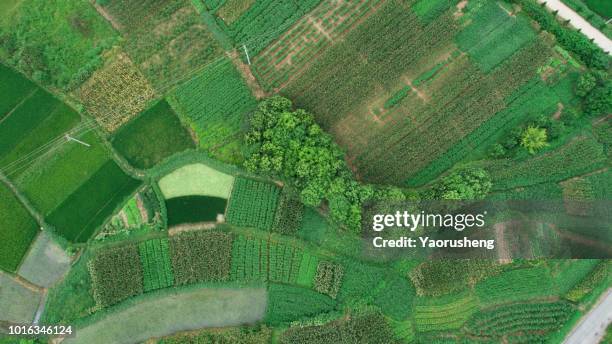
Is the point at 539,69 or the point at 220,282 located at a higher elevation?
the point at 539,69

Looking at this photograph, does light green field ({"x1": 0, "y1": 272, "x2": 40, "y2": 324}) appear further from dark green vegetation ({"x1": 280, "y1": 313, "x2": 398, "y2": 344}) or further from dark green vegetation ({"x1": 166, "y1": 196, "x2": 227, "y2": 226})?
dark green vegetation ({"x1": 280, "y1": 313, "x2": 398, "y2": 344})

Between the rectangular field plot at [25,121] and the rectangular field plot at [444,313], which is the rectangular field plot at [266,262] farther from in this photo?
the rectangular field plot at [25,121]

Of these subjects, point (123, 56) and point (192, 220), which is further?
point (123, 56)

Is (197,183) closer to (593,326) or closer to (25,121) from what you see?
(25,121)

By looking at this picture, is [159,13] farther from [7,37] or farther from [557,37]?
[557,37]

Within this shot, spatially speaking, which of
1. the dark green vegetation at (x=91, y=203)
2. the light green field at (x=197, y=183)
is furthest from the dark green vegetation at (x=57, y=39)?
the light green field at (x=197, y=183)

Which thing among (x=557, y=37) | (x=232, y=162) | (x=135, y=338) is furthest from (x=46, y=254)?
(x=557, y=37)
